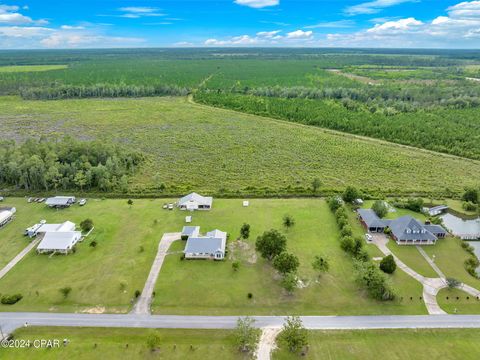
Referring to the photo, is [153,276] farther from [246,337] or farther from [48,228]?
[48,228]

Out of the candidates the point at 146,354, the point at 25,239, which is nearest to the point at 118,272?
the point at 146,354

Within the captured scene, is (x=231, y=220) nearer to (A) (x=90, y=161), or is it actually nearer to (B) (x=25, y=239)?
(B) (x=25, y=239)

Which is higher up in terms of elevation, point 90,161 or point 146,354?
point 90,161

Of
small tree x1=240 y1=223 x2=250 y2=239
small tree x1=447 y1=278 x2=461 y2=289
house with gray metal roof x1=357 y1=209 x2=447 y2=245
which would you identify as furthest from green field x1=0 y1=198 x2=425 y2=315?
house with gray metal roof x1=357 y1=209 x2=447 y2=245

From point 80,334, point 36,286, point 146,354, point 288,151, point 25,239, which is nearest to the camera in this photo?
point 146,354

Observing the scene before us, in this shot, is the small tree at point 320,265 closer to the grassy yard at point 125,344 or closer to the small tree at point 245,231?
the small tree at point 245,231

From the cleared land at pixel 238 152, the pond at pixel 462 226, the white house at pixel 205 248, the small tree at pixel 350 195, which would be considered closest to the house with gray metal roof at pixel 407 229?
the pond at pixel 462 226

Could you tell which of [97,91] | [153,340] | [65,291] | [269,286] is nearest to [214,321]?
Answer: [153,340]
